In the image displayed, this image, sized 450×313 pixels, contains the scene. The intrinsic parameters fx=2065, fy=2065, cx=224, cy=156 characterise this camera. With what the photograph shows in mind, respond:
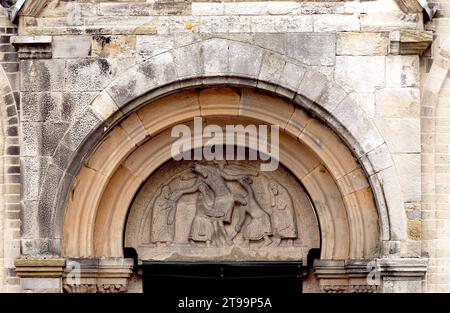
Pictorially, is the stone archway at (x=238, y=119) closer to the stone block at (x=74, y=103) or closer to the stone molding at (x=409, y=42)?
the stone block at (x=74, y=103)

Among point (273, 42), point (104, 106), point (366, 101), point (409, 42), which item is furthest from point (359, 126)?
point (104, 106)

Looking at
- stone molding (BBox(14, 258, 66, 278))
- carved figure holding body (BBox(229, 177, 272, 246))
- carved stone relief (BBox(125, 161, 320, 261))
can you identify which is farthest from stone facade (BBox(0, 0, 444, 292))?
carved figure holding body (BBox(229, 177, 272, 246))

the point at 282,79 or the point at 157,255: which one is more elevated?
the point at 282,79

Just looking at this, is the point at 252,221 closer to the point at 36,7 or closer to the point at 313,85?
the point at 313,85

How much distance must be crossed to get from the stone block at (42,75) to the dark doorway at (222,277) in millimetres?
2058

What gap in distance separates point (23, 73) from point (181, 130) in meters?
1.70

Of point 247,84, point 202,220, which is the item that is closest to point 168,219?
point 202,220

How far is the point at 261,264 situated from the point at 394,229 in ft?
4.95

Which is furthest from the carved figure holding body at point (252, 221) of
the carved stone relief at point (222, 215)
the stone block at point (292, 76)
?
the stone block at point (292, 76)

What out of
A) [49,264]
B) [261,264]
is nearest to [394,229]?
[261,264]

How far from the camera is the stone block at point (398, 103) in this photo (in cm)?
2036

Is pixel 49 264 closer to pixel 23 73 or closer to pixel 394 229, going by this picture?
pixel 23 73

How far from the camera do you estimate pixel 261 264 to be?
68.5 ft

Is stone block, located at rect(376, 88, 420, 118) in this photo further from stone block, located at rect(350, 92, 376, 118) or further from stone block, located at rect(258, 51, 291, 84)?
stone block, located at rect(258, 51, 291, 84)
